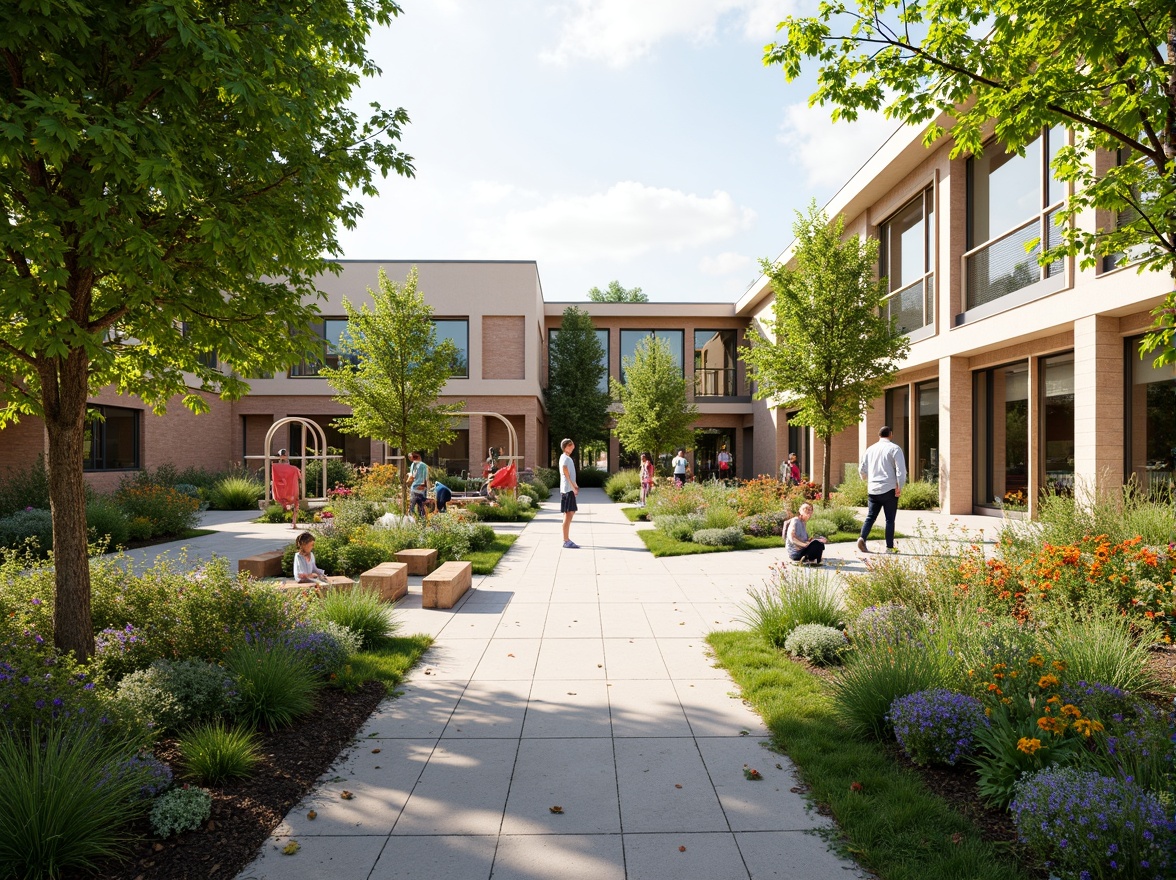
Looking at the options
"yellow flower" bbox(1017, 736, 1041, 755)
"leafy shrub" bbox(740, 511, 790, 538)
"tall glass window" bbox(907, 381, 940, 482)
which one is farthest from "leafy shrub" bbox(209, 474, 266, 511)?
"yellow flower" bbox(1017, 736, 1041, 755)

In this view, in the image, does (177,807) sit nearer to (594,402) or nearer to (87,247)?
(87,247)

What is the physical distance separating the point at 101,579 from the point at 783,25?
24.0 ft

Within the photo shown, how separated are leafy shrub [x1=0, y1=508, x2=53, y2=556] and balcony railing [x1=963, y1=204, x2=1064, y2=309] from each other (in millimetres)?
17777

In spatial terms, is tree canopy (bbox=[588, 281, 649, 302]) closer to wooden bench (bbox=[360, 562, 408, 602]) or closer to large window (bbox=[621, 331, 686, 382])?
large window (bbox=[621, 331, 686, 382])

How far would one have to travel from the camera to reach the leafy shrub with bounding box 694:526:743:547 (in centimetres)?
1203

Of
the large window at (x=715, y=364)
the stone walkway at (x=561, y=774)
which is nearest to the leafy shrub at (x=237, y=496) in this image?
the stone walkway at (x=561, y=774)

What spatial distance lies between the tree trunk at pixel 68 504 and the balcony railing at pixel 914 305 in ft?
52.9

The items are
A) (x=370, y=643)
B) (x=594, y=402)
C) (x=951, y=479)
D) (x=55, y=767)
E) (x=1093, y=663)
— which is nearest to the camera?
(x=55, y=767)

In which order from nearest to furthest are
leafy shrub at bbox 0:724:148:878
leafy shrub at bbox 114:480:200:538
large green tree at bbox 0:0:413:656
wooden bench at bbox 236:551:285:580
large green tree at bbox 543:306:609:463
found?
leafy shrub at bbox 0:724:148:878, large green tree at bbox 0:0:413:656, wooden bench at bbox 236:551:285:580, leafy shrub at bbox 114:480:200:538, large green tree at bbox 543:306:609:463

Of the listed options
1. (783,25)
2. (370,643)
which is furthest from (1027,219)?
(370,643)

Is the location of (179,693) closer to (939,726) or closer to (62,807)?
(62,807)

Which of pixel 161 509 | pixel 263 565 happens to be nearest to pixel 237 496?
pixel 161 509

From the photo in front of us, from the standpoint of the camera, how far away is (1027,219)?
42.9 ft

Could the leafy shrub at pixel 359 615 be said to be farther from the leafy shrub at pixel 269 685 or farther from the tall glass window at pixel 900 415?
the tall glass window at pixel 900 415
